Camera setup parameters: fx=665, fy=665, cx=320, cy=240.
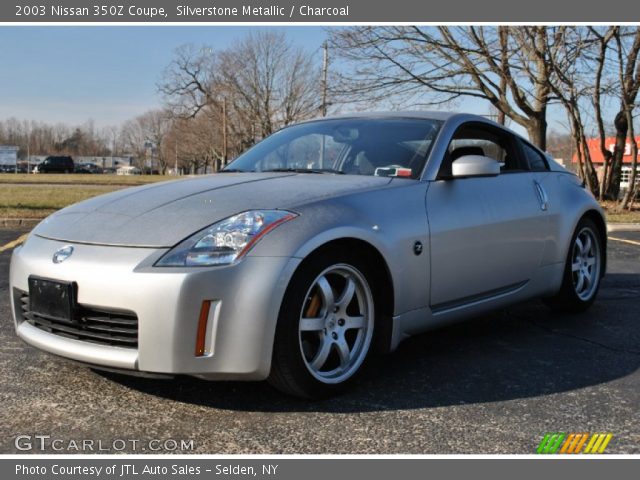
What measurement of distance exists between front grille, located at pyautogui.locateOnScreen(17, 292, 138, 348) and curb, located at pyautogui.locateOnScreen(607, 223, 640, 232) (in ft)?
36.6

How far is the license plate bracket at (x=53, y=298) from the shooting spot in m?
2.80

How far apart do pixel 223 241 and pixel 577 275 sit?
3136mm

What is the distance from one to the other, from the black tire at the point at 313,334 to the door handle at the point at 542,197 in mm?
1706

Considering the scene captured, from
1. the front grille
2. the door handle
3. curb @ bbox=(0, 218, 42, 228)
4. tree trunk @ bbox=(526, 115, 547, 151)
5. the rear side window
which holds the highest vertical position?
tree trunk @ bbox=(526, 115, 547, 151)

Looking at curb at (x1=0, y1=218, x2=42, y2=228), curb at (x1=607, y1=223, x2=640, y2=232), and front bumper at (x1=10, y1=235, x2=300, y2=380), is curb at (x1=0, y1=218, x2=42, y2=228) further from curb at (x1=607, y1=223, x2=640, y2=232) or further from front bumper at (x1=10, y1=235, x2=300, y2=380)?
curb at (x1=607, y1=223, x2=640, y2=232)

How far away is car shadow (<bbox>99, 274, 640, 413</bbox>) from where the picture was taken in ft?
9.96

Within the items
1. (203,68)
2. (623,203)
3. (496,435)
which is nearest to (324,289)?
(496,435)

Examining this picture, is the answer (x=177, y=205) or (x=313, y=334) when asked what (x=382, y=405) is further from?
(x=177, y=205)

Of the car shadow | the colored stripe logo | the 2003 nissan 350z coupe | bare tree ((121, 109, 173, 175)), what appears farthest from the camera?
bare tree ((121, 109, 173, 175))

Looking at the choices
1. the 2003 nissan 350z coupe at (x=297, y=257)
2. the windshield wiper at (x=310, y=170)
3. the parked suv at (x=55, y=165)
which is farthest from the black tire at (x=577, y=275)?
the parked suv at (x=55, y=165)

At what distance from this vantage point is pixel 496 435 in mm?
2664

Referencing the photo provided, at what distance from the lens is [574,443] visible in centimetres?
262

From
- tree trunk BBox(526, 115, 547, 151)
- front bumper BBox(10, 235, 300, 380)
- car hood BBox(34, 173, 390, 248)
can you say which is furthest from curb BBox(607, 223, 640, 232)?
front bumper BBox(10, 235, 300, 380)

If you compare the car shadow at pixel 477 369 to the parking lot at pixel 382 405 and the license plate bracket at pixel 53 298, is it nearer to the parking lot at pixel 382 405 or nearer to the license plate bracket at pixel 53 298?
the parking lot at pixel 382 405
